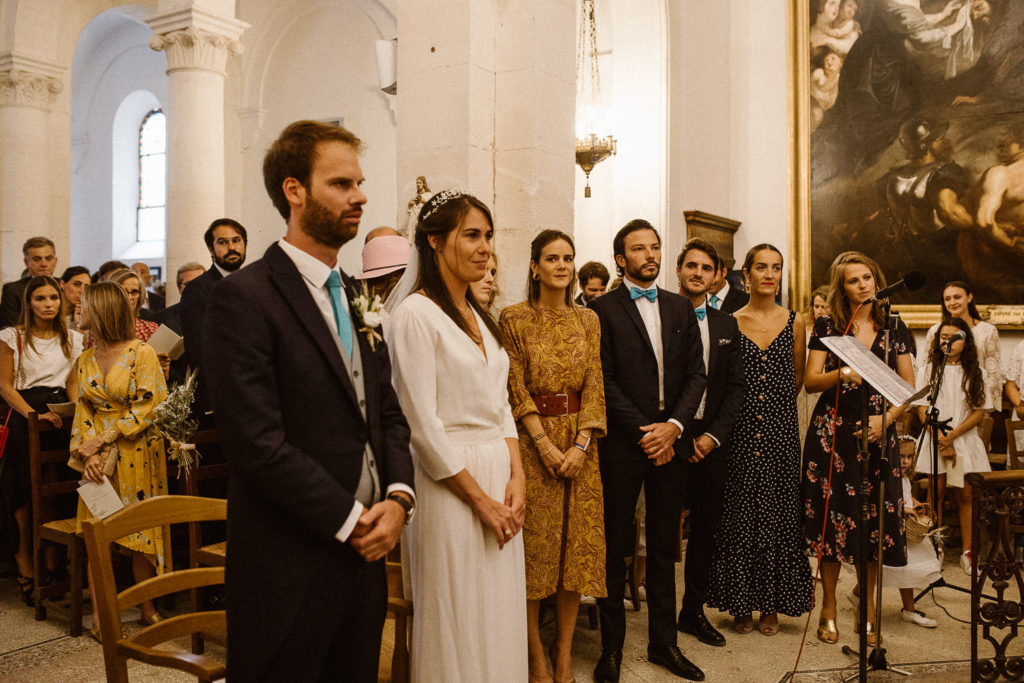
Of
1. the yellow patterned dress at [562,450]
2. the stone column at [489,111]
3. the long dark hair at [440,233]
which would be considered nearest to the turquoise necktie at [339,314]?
the long dark hair at [440,233]

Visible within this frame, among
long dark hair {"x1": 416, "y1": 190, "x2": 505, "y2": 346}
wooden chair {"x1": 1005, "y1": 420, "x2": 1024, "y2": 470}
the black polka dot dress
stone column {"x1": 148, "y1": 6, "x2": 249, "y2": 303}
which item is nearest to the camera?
long dark hair {"x1": 416, "y1": 190, "x2": 505, "y2": 346}

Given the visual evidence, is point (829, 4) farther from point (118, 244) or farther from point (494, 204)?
point (118, 244)

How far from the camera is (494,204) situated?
15.1 feet

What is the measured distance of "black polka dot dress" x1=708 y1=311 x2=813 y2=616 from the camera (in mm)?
4035

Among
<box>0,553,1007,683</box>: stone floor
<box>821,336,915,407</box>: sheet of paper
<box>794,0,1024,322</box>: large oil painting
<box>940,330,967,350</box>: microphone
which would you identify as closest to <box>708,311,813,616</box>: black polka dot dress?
<box>0,553,1007,683</box>: stone floor

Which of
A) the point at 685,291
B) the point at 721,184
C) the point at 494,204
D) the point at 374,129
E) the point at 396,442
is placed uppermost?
the point at 374,129

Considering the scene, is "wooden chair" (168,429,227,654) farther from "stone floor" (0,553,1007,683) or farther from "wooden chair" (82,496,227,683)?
"wooden chair" (82,496,227,683)

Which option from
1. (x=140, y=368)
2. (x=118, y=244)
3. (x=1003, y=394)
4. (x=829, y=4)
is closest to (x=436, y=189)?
(x=140, y=368)

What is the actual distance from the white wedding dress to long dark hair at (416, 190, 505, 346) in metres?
0.04

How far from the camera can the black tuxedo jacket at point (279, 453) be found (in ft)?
5.79

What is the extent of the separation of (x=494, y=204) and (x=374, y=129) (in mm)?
7387

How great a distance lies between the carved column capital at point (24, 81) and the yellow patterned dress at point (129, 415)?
7.88 metres

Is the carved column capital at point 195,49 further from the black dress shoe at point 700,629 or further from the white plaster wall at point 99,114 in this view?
the white plaster wall at point 99,114

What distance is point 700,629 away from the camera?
4027 mm
